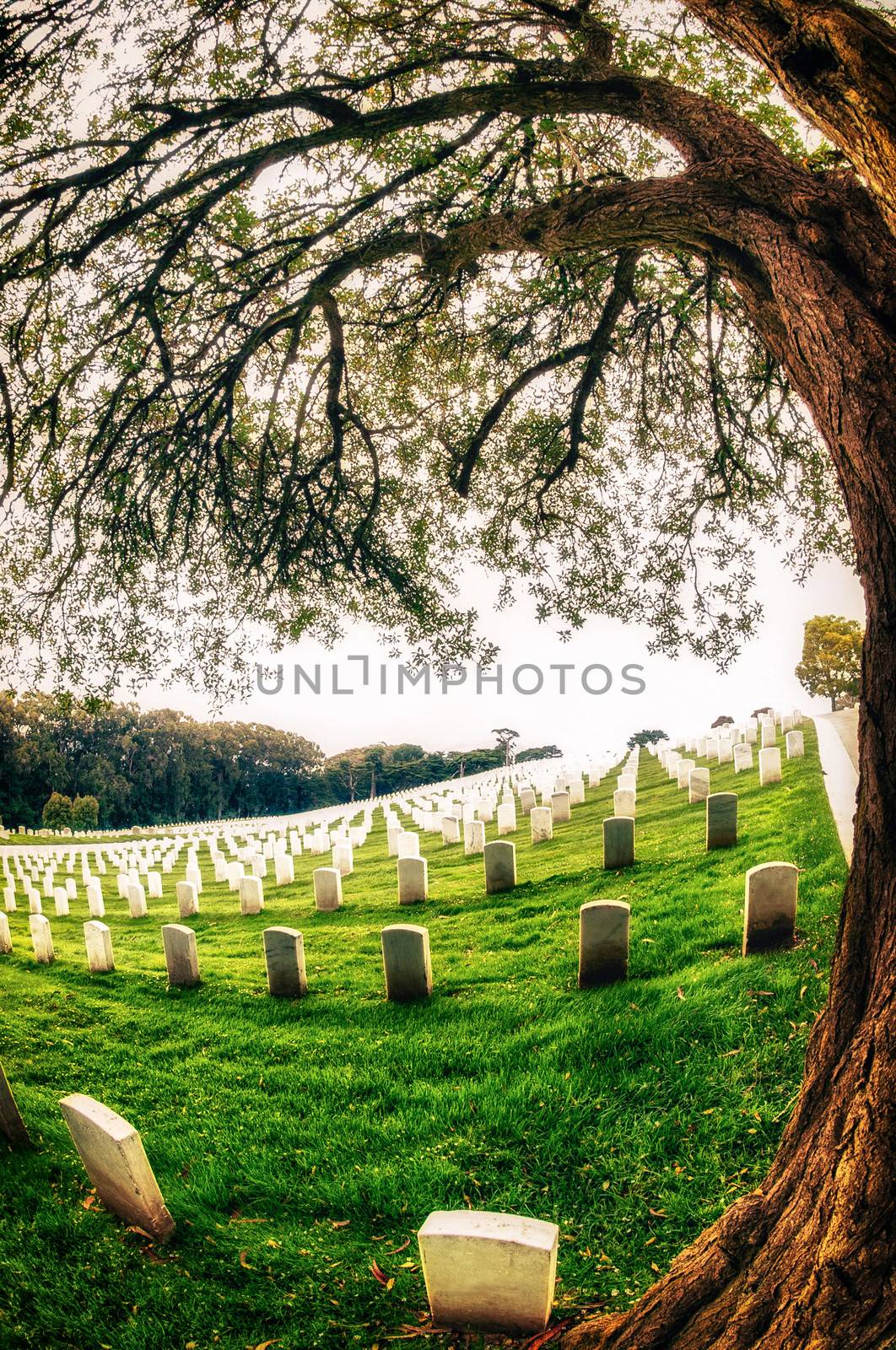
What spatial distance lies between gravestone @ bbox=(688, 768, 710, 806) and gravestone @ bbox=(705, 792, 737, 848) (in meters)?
3.70

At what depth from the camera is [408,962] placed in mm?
5988

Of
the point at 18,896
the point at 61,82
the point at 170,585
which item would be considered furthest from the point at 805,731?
the point at 18,896

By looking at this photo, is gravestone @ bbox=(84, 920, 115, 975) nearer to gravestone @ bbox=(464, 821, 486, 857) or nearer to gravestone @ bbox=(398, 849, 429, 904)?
gravestone @ bbox=(398, 849, 429, 904)

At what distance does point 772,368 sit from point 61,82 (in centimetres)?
698

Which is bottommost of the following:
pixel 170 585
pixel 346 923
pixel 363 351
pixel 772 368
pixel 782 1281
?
pixel 346 923

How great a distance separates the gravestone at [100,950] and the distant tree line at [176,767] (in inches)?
1155

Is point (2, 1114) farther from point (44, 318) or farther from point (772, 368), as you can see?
point (772, 368)

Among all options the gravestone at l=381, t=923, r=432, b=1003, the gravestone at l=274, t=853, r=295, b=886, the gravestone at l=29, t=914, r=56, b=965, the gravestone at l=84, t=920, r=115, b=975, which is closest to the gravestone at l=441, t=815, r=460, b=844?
the gravestone at l=274, t=853, r=295, b=886

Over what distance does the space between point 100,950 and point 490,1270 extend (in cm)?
825

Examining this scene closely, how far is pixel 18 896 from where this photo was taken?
1908 cm

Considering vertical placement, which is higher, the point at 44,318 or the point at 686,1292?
the point at 44,318

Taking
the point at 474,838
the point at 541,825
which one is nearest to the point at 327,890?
the point at 474,838

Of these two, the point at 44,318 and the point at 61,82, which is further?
the point at 44,318

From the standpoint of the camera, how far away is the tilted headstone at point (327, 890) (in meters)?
10.6
